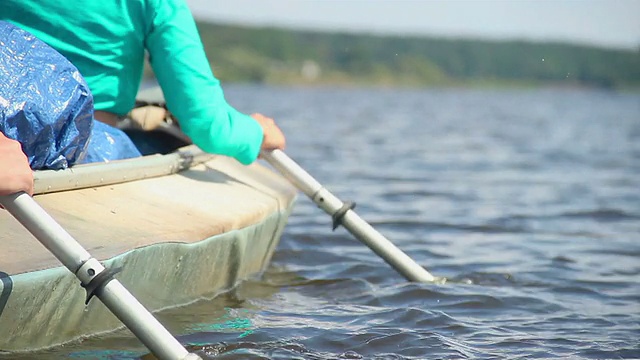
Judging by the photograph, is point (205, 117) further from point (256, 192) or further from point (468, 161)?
point (468, 161)

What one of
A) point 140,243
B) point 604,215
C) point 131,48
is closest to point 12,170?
point 140,243

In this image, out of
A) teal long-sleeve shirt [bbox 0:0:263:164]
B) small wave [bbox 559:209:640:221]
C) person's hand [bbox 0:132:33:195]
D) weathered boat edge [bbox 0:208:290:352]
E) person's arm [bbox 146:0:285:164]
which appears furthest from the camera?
small wave [bbox 559:209:640:221]

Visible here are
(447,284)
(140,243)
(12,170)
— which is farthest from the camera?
(447,284)

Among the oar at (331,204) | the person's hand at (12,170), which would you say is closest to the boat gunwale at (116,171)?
the oar at (331,204)

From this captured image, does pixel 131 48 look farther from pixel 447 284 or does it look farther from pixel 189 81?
pixel 447 284

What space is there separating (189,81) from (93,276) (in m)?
1.29

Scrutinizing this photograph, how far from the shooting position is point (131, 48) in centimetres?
373

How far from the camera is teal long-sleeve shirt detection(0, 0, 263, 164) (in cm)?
355

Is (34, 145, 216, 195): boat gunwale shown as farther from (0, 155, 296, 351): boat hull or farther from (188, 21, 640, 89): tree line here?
(188, 21, 640, 89): tree line

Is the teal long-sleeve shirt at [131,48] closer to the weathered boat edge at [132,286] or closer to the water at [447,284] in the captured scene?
the weathered boat edge at [132,286]

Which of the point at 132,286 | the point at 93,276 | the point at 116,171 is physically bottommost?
the point at 132,286

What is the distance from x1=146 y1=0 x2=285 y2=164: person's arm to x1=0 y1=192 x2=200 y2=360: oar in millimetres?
1191

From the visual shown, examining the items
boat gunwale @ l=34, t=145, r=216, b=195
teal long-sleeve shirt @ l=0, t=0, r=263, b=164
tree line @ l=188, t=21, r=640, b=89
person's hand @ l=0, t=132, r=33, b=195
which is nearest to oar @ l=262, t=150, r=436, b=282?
boat gunwale @ l=34, t=145, r=216, b=195

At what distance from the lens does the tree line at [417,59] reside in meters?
109
